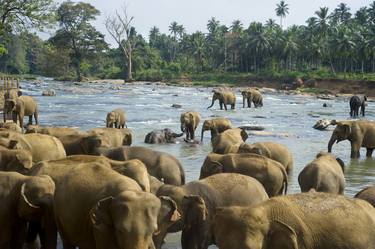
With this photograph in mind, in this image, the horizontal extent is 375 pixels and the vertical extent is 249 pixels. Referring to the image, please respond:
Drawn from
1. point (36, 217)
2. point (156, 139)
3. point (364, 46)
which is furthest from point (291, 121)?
point (364, 46)

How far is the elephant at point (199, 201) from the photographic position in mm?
5758

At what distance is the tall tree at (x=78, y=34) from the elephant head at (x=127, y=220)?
281 ft

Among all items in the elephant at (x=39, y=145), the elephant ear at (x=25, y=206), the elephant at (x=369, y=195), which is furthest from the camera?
the elephant at (x=39, y=145)

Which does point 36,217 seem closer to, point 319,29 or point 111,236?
point 111,236

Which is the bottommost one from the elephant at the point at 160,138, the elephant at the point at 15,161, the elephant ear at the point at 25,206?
the elephant at the point at 160,138

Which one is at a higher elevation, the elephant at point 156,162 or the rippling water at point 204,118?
the elephant at point 156,162

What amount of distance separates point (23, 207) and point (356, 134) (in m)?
13.9

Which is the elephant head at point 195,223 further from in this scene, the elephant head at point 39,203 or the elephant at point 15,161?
the elephant at point 15,161

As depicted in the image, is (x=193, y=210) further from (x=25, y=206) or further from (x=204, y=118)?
(x=204, y=118)

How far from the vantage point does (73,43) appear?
3546 inches

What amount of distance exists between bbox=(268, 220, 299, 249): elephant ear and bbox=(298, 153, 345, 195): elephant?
4.96 m

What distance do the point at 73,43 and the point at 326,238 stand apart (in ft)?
287

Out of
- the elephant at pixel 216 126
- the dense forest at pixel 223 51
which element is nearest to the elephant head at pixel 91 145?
the elephant at pixel 216 126

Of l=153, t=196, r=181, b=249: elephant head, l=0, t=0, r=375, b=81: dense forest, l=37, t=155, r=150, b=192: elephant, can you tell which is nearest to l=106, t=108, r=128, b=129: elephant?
l=37, t=155, r=150, b=192: elephant
